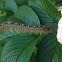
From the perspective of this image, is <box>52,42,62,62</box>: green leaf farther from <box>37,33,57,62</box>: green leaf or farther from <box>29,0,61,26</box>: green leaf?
<box>29,0,61,26</box>: green leaf

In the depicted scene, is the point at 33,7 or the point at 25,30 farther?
the point at 33,7

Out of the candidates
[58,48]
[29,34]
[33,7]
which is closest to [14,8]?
[33,7]

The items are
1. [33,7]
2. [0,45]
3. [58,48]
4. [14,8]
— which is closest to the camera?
[58,48]

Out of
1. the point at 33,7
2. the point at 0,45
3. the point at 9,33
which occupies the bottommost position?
the point at 0,45

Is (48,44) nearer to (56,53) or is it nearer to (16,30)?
(56,53)

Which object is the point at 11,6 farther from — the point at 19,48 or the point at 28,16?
the point at 19,48

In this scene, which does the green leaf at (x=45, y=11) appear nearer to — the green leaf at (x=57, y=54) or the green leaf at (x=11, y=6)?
the green leaf at (x=57, y=54)

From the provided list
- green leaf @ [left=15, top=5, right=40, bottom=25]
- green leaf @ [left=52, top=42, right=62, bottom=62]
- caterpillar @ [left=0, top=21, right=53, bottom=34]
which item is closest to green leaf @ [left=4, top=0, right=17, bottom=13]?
green leaf @ [left=15, top=5, right=40, bottom=25]
